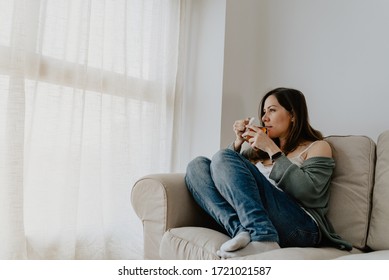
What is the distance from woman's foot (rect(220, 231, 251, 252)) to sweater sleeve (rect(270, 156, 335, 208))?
0.97 feet

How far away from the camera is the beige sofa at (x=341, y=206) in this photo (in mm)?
1363

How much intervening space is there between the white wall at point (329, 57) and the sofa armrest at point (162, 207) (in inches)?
32.9

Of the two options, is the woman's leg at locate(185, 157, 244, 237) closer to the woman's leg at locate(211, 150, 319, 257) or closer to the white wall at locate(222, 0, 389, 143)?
the woman's leg at locate(211, 150, 319, 257)

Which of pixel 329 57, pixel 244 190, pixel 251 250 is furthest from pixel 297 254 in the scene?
pixel 329 57

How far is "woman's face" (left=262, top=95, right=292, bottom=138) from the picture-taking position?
1.69m

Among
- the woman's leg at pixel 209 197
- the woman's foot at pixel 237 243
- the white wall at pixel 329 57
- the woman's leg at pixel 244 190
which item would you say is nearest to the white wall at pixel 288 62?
the white wall at pixel 329 57

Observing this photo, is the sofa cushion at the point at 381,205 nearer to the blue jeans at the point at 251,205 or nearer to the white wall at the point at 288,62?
the blue jeans at the point at 251,205

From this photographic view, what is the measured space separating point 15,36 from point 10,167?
0.56 metres

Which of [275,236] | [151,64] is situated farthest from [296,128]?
[151,64]

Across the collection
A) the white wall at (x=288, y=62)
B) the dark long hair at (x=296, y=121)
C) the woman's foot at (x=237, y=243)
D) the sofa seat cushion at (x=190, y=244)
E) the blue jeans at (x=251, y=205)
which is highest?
the white wall at (x=288, y=62)

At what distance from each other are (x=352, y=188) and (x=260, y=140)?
1.31 feet

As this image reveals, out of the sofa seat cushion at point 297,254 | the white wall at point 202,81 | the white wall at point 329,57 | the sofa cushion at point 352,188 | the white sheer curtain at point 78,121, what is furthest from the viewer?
the white wall at point 202,81
